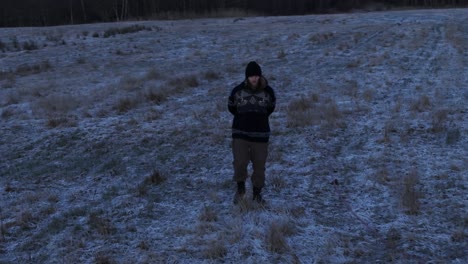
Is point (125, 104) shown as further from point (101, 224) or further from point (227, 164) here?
point (101, 224)

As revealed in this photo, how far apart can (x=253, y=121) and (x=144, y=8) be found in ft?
164

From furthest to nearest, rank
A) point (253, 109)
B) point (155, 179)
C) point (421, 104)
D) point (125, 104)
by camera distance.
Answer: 1. point (125, 104)
2. point (421, 104)
3. point (155, 179)
4. point (253, 109)

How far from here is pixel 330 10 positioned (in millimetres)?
52750

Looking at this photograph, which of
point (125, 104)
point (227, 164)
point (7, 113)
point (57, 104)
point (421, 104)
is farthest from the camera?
point (57, 104)

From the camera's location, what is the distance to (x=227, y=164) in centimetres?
830

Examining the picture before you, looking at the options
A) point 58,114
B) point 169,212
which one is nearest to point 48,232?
point 169,212

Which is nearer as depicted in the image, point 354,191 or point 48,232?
point 48,232

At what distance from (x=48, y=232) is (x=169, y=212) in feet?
4.72

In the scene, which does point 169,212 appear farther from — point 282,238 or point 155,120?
point 155,120

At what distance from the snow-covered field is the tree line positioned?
3230cm

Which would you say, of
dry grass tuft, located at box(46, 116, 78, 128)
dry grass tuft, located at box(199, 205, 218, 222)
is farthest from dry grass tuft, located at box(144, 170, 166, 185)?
dry grass tuft, located at box(46, 116, 78, 128)

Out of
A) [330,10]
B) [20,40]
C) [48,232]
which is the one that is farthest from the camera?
[330,10]

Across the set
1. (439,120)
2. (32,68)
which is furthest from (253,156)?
(32,68)

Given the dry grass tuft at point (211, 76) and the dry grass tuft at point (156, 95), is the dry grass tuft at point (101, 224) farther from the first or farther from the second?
the dry grass tuft at point (211, 76)
